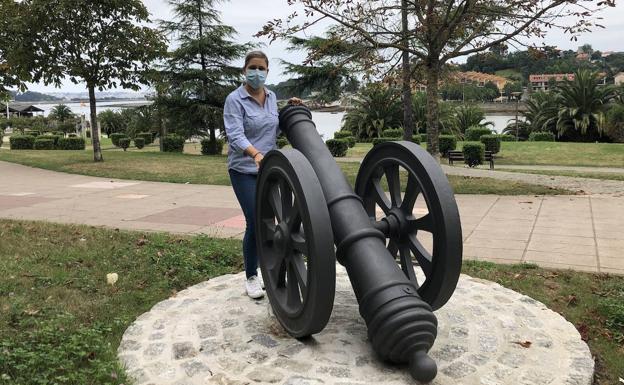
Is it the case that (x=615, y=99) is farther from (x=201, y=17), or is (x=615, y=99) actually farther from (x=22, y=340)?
(x=22, y=340)

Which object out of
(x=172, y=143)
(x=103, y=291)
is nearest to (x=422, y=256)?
(x=103, y=291)

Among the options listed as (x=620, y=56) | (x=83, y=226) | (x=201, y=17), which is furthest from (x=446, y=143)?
(x=620, y=56)

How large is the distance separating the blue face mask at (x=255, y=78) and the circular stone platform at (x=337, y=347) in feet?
5.06

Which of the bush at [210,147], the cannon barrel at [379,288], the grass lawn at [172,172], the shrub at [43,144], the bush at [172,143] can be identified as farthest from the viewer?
the shrub at [43,144]

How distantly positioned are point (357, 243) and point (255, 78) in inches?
54.5

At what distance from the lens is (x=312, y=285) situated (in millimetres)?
2920

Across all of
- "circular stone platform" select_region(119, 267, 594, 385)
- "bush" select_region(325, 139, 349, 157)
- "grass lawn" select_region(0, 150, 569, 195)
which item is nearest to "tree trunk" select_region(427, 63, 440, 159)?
"grass lawn" select_region(0, 150, 569, 195)

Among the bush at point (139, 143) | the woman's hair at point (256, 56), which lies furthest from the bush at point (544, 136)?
the woman's hair at point (256, 56)

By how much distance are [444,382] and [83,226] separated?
16.7 feet

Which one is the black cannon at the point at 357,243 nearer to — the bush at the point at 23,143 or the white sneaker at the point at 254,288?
the white sneaker at the point at 254,288

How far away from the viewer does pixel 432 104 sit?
Result: 35.3ft

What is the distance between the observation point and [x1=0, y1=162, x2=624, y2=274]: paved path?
221 inches

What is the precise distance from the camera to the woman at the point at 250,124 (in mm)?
3709

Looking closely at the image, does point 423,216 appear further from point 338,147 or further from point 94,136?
point 338,147
